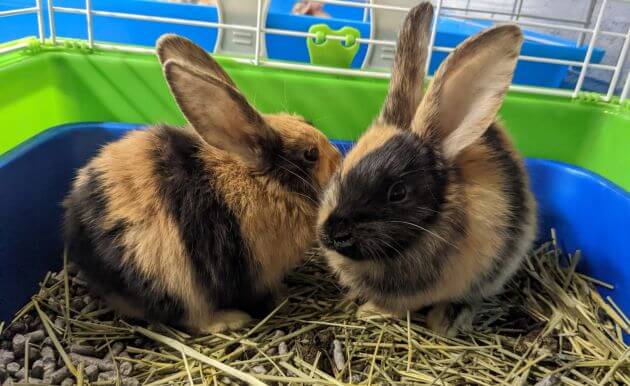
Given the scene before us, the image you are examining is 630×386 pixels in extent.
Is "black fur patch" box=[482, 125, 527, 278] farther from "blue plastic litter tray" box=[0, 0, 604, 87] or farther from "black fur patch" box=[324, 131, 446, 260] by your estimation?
"blue plastic litter tray" box=[0, 0, 604, 87]

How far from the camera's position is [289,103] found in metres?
1.87

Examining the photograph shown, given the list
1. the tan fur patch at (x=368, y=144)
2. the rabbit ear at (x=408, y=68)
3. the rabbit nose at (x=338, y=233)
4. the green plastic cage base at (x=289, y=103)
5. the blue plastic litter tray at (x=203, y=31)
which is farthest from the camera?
the blue plastic litter tray at (x=203, y=31)

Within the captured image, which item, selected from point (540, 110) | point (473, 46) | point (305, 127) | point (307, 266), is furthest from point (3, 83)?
point (540, 110)

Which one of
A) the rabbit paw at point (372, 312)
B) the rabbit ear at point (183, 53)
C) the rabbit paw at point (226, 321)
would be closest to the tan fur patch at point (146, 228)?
the rabbit paw at point (226, 321)

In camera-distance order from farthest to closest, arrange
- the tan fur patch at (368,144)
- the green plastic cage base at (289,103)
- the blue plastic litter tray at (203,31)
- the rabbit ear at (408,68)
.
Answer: the blue plastic litter tray at (203,31) → the green plastic cage base at (289,103) → the rabbit ear at (408,68) → the tan fur patch at (368,144)

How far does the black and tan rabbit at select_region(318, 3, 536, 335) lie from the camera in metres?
1.13

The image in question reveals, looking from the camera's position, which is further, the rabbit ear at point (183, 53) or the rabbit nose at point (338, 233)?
the rabbit ear at point (183, 53)

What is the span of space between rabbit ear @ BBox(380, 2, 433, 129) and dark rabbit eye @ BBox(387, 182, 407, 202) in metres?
0.23

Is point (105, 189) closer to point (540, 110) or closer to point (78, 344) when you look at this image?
point (78, 344)

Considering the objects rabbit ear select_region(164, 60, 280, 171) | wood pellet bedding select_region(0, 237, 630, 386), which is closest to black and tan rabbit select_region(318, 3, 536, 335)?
wood pellet bedding select_region(0, 237, 630, 386)

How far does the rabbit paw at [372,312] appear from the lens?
1452 millimetres

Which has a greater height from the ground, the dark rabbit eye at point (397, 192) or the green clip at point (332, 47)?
the green clip at point (332, 47)

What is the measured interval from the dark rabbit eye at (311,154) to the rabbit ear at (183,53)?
0.87 feet

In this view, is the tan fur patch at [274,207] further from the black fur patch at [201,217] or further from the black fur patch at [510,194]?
the black fur patch at [510,194]
